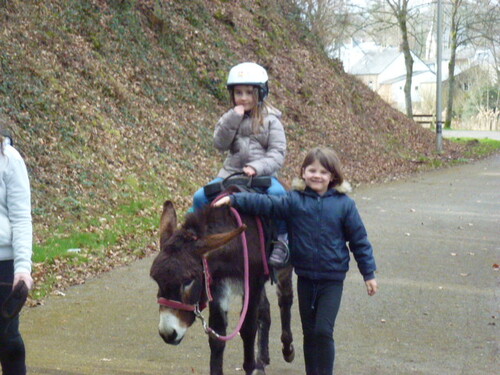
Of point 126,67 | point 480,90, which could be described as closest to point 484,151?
point 126,67

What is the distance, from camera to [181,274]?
199 inches

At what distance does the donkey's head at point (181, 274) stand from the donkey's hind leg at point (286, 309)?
4.34 ft

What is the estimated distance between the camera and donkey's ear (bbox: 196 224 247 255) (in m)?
5.15

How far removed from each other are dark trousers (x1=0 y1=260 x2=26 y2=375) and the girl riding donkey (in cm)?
177

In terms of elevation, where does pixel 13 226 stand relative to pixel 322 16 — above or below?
below

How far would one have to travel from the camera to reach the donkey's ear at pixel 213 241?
515 centimetres

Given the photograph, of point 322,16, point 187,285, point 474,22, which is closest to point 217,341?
point 187,285

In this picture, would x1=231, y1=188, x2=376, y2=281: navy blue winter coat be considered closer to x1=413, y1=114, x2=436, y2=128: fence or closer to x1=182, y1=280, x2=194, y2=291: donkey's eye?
x1=182, y1=280, x2=194, y2=291: donkey's eye

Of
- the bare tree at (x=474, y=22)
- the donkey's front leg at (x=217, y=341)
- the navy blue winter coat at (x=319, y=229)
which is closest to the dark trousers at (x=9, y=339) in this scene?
the donkey's front leg at (x=217, y=341)

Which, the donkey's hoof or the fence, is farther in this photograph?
the fence

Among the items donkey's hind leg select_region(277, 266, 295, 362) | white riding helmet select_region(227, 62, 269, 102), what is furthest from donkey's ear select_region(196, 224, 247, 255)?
white riding helmet select_region(227, 62, 269, 102)

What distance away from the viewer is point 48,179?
12719mm

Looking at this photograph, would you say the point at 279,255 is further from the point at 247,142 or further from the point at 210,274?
the point at 247,142

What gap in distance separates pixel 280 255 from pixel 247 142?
3.66ft
